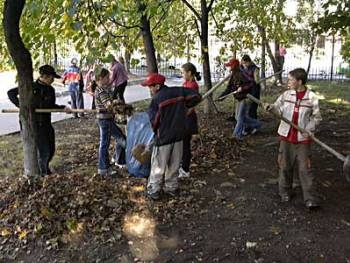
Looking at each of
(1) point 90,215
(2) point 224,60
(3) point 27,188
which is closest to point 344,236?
(1) point 90,215

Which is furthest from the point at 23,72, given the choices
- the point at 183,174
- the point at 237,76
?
the point at 237,76

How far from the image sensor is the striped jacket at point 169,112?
18.5 ft

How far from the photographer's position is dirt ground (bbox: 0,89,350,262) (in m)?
4.48

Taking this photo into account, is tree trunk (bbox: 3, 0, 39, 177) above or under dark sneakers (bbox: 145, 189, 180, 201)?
above

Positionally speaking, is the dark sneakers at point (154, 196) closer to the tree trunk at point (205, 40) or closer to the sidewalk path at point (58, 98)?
the tree trunk at point (205, 40)

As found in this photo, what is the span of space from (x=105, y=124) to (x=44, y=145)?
88 cm

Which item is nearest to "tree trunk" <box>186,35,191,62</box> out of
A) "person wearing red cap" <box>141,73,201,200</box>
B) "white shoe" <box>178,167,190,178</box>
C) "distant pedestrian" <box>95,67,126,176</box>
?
"distant pedestrian" <box>95,67,126,176</box>

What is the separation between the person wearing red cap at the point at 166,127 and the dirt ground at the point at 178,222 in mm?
262

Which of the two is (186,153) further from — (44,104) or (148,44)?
(148,44)

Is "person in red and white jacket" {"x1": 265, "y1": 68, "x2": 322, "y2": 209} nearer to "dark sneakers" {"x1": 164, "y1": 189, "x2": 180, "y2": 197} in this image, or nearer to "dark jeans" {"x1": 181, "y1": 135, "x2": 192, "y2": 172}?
"dark sneakers" {"x1": 164, "y1": 189, "x2": 180, "y2": 197}

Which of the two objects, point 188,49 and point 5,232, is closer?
point 5,232

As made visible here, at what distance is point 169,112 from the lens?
5.64m

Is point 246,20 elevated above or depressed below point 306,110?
above

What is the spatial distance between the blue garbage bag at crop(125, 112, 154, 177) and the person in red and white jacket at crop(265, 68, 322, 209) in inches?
73.0
